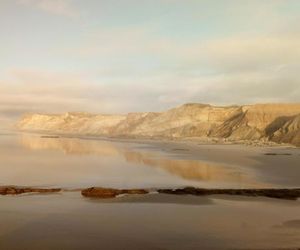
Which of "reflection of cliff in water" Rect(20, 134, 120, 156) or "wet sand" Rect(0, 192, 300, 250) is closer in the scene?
"wet sand" Rect(0, 192, 300, 250)

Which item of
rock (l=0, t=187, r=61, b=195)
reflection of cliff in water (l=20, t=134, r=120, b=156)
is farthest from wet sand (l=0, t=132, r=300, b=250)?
reflection of cliff in water (l=20, t=134, r=120, b=156)

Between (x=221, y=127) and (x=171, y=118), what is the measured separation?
3028cm

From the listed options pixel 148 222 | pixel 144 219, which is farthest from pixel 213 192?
pixel 148 222

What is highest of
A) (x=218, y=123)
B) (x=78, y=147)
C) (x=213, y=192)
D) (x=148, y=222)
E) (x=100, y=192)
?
(x=218, y=123)

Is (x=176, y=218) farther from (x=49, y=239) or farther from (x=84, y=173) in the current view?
(x=84, y=173)

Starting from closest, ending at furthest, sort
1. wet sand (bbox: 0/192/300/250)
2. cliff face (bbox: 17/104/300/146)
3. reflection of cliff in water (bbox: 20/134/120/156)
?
1. wet sand (bbox: 0/192/300/250)
2. reflection of cliff in water (bbox: 20/134/120/156)
3. cliff face (bbox: 17/104/300/146)

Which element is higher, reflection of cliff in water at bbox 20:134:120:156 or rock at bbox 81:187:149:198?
reflection of cliff in water at bbox 20:134:120:156

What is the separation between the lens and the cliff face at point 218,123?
3438 inches

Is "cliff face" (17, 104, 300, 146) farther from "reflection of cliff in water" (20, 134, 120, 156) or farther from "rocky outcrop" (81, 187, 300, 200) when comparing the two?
"rocky outcrop" (81, 187, 300, 200)

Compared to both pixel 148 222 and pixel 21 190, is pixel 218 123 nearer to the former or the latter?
pixel 21 190

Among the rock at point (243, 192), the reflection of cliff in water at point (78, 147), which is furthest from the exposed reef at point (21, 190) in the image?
the reflection of cliff in water at point (78, 147)

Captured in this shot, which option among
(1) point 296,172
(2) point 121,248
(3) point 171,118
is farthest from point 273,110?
(2) point 121,248

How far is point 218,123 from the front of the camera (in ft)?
378

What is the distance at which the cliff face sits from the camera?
8732 centimetres
